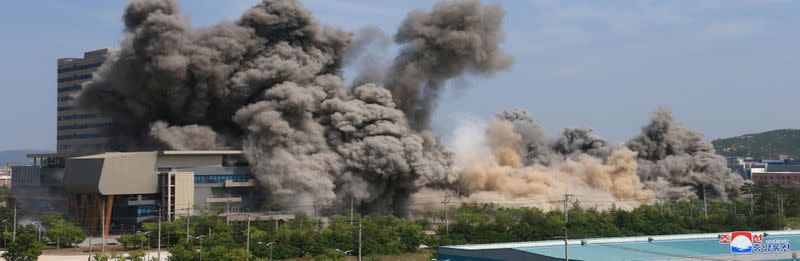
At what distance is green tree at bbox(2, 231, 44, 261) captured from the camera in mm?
57688

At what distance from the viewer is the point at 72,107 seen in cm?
14825

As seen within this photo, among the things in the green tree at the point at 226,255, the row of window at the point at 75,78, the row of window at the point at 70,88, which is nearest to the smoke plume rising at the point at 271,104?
the green tree at the point at 226,255

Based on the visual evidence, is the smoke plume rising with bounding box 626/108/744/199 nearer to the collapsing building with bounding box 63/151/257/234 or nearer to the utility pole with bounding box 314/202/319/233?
the utility pole with bounding box 314/202/319/233

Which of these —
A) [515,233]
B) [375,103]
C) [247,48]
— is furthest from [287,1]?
[515,233]

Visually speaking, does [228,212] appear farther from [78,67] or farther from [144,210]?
[78,67]

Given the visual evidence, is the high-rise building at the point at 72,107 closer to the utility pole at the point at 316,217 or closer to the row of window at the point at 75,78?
the row of window at the point at 75,78

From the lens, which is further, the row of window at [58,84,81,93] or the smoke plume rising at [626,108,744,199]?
the row of window at [58,84,81,93]

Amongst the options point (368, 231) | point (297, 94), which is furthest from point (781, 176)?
point (368, 231)

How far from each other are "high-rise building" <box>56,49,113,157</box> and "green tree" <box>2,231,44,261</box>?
292ft

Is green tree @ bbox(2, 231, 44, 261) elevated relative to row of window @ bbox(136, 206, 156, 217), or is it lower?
lower

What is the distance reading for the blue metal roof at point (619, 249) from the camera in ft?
171

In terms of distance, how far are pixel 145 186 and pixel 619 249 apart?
130 ft

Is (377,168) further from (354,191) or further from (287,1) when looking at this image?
(287,1)

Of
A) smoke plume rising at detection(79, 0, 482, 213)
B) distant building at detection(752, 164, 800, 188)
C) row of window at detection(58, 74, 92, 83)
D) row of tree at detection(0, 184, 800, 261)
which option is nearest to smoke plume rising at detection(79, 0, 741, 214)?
smoke plume rising at detection(79, 0, 482, 213)
